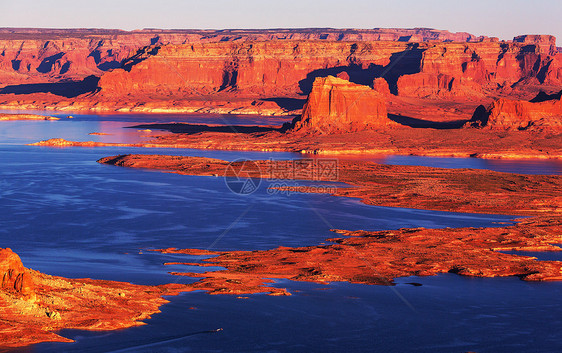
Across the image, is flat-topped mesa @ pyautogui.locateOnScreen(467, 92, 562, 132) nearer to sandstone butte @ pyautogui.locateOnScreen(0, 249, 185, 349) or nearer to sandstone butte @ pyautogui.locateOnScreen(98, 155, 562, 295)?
sandstone butte @ pyautogui.locateOnScreen(98, 155, 562, 295)

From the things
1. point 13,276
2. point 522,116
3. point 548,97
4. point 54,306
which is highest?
point 548,97

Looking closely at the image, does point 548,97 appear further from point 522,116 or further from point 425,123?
point 425,123

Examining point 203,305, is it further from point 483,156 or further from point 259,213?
point 483,156

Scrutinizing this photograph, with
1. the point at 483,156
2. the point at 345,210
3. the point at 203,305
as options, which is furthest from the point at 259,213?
the point at 483,156

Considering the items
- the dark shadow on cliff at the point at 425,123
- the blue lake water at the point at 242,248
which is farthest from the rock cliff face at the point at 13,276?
the dark shadow on cliff at the point at 425,123

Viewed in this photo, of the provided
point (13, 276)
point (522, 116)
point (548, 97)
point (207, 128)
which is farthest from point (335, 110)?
point (13, 276)

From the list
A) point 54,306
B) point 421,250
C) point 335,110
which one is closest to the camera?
point 54,306

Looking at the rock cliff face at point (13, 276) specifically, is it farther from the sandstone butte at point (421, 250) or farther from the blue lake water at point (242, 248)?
the sandstone butte at point (421, 250)
